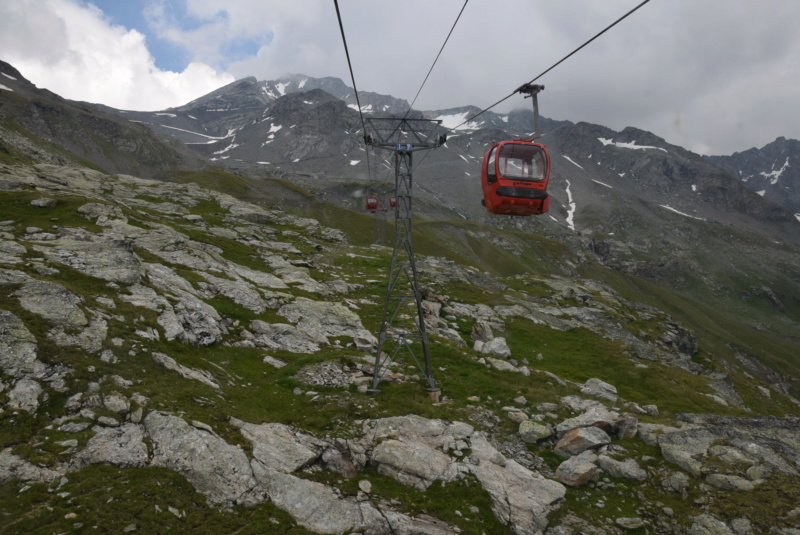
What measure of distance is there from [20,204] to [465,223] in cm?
17489

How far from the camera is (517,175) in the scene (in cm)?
2084

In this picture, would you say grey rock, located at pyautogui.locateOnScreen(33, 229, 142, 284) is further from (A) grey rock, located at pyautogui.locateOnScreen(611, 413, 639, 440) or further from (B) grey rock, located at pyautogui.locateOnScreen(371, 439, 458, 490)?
(A) grey rock, located at pyautogui.locateOnScreen(611, 413, 639, 440)

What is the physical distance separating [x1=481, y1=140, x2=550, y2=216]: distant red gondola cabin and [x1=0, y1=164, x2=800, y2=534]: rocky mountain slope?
12735mm

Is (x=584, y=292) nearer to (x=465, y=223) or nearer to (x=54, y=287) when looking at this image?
(x=54, y=287)

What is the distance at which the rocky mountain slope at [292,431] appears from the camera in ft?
42.0

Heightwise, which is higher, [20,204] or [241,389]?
[20,204]

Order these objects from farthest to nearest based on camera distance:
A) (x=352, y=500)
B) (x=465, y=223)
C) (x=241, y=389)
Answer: (x=465, y=223) → (x=241, y=389) → (x=352, y=500)

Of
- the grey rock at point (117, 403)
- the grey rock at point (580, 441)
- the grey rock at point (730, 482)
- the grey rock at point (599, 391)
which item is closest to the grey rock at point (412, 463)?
the grey rock at point (580, 441)

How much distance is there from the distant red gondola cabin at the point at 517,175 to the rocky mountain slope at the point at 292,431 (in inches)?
501

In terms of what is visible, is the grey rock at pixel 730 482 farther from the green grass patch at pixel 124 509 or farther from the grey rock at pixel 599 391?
the green grass patch at pixel 124 509

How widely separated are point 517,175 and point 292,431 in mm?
17584

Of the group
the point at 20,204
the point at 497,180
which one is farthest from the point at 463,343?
the point at 20,204

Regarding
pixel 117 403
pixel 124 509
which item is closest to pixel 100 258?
pixel 117 403

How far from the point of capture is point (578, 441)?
20.2 metres
